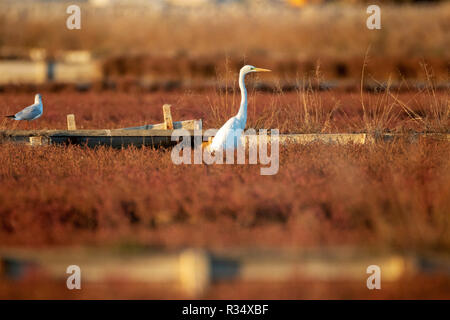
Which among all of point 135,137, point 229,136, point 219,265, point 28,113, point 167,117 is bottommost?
point 219,265

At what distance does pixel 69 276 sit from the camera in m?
4.20

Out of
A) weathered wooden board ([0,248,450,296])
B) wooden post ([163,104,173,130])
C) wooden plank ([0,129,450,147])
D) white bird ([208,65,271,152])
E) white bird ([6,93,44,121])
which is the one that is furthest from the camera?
white bird ([6,93,44,121])

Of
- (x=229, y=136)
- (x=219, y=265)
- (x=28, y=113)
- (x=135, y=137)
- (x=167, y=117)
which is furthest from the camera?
(x=28, y=113)

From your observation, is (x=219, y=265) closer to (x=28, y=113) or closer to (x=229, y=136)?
(x=229, y=136)

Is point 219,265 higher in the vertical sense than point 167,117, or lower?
lower

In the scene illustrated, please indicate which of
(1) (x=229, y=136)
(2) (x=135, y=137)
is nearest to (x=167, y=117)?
(2) (x=135, y=137)

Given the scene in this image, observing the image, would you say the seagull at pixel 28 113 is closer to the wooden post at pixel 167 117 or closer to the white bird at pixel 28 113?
the white bird at pixel 28 113

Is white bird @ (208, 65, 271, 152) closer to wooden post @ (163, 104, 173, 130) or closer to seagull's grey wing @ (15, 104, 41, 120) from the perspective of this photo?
wooden post @ (163, 104, 173, 130)

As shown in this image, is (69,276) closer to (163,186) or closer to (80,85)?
(163,186)

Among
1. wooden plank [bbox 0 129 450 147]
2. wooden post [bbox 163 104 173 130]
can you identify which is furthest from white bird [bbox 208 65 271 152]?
wooden post [bbox 163 104 173 130]

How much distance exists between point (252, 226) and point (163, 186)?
1254 mm

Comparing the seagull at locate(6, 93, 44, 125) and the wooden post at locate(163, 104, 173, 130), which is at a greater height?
the seagull at locate(6, 93, 44, 125)
